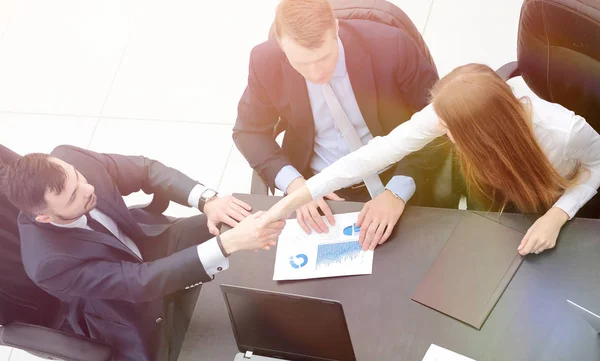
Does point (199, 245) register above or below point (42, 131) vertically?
above

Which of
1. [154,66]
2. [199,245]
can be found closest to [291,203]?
[199,245]

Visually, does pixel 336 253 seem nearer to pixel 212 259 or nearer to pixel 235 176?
pixel 212 259

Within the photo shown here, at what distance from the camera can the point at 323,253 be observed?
180cm

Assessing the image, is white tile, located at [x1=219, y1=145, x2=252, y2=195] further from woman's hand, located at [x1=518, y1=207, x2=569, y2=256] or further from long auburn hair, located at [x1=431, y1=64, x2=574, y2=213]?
woman's hand, located at [x1=518, y1=207, x2=569, y2=256]

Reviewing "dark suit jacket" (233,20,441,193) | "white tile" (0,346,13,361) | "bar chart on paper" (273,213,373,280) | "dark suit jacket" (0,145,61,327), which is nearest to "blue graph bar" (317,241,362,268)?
"bar chart on paper" (273,213,373,280)

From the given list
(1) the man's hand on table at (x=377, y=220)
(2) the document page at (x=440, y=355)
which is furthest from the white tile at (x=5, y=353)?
(2) the document page at (x=440, y=355)

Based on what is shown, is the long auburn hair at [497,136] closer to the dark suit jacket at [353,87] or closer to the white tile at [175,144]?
the dark suit jacket at [353,87]

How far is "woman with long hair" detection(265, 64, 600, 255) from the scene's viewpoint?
1.59 m

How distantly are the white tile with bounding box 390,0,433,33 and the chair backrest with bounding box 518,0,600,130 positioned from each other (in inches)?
56.5

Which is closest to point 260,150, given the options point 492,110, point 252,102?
point 252,102

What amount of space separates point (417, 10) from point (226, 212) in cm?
195

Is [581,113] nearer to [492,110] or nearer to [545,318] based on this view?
[492,110]

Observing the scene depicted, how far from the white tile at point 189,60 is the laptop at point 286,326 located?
1960 mm

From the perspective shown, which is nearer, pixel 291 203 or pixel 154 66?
pixel 291 203
